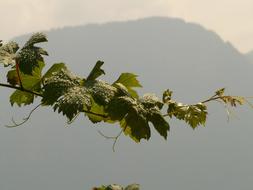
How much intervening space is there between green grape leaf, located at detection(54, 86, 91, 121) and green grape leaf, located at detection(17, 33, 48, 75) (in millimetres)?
134

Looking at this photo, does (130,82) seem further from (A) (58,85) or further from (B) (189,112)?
(A) (58,85)

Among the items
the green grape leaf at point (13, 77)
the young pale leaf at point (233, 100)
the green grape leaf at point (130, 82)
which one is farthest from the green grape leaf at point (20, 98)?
the young pale leaf at point (233, 100)

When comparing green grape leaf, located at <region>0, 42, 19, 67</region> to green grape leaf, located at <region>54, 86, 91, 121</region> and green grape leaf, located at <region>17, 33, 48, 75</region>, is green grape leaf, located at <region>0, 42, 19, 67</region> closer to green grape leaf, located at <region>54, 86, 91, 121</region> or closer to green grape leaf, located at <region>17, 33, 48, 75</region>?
green grape leaf, located at <region>17, 33, 48, 75</region>

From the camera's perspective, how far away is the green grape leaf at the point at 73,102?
1.41m

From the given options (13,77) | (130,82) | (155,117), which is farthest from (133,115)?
(13,77)

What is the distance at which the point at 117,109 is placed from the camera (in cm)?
158

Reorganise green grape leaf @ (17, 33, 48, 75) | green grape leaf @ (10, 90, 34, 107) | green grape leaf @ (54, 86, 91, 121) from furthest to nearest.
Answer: green grape leaf @ (10, 90, 34, 107) → green grape leaf @ (17, 33, 48, 75) → green grape leaf @ (54, 86, 91, 121)

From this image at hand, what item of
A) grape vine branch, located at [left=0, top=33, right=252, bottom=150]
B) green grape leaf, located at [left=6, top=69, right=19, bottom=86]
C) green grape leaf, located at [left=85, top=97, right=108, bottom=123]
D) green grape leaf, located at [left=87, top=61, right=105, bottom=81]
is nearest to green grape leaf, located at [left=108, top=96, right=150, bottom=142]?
grape vine branch, located at [left=0, top=33, right=252, bottom=150]

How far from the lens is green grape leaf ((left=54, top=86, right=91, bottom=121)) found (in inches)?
55.4

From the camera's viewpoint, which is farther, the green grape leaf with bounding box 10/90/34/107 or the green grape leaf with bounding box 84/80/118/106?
the green grape leaf with bounding box 10/90/34/107

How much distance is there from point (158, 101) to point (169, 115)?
0.59ft

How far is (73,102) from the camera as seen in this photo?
1.42 metres

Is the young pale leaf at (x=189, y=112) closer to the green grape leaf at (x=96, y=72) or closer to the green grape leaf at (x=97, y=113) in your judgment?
the green grape leaf at (x=97, y=113)

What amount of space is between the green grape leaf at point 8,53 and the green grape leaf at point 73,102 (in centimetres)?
20
